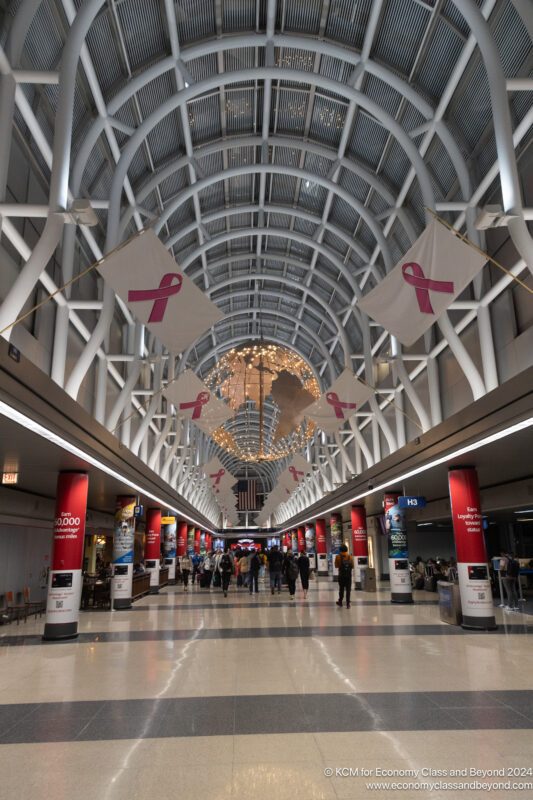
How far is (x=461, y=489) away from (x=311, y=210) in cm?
1539

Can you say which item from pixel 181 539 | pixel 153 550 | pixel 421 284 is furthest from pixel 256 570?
pixel 181 539

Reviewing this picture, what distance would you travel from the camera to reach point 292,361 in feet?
65.6

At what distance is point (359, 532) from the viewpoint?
2998 cm

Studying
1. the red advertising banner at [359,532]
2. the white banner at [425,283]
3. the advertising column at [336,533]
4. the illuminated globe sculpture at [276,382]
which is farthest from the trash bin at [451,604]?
the advertising column at [336,533]

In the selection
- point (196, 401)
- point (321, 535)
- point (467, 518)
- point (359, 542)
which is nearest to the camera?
point (467, 518)

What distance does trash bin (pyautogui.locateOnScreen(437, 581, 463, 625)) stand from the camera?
14250 millimetres

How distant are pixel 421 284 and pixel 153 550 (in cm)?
2305

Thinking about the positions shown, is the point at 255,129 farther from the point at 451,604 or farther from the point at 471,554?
the point at 451,604

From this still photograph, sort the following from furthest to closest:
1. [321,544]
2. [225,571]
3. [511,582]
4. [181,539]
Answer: [181,539] → [321,544] → [225,571] → [511,582]

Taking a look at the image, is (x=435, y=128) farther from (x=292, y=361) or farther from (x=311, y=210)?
(x=311, y=210)

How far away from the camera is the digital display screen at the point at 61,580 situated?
44.5ft

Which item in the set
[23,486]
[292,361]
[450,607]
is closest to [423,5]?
[292,361]

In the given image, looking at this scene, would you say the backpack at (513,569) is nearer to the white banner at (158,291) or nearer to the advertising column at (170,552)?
the white banner at (158,291)

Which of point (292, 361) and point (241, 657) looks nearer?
point (241, 657)
